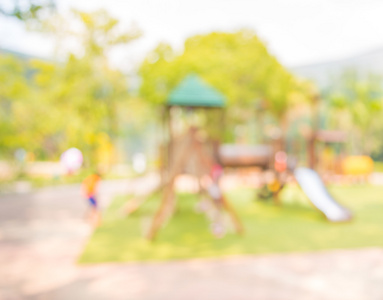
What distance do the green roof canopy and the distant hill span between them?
17352 mm

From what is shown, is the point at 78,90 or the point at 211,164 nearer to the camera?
the point at 211,164

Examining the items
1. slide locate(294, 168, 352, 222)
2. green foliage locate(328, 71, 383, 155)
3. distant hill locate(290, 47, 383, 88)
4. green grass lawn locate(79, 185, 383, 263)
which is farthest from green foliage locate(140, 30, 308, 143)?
distant hill locate(290, 47, 383, 88)

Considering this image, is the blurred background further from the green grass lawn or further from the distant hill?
the distant hill

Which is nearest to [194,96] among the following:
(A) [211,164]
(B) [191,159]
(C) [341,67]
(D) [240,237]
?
(B) [191,159]

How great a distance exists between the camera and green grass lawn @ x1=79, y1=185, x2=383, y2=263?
17.2 feet

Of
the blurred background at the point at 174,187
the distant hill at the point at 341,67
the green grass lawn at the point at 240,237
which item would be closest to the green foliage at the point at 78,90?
the blurred background at the point at 174,187

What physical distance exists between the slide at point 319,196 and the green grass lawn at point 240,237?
0.71 feet

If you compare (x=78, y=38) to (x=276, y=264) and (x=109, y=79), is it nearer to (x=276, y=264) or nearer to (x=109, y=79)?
(x=109, y=79)

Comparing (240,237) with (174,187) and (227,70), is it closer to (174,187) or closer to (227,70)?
(174,187)

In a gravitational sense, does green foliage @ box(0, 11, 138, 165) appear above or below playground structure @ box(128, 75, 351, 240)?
above

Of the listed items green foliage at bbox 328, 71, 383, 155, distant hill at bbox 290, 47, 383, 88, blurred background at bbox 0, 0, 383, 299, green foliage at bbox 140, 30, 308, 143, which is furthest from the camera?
distant hill at bbox 290, 47, 383, 88

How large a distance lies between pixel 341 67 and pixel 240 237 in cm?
2264

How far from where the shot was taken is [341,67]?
24.8 meters

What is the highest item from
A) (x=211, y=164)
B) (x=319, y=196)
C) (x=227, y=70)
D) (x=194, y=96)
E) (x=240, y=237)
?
(x=227, y=70)
